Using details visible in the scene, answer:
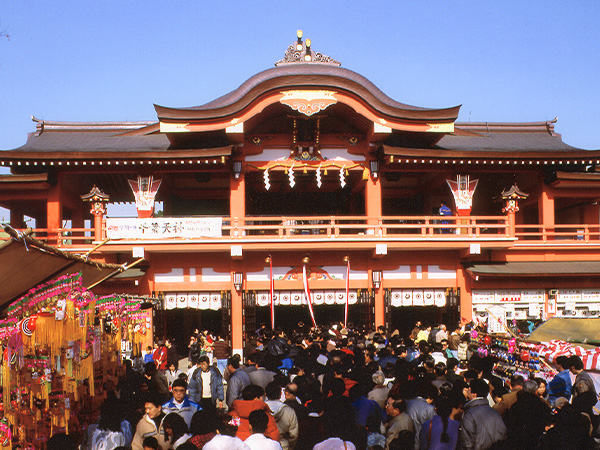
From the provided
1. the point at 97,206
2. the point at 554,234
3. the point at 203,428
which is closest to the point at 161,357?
the point at 97,206

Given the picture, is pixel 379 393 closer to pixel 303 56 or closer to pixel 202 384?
pixel 202 384

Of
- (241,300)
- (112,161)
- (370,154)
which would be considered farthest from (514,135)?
(112,161)

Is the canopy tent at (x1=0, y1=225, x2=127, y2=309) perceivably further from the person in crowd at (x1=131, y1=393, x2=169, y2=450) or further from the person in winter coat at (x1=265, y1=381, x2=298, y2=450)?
the person in winter coat at (x1=265, y1=381, x2=298, y2=450)

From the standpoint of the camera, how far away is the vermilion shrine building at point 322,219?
19266mm

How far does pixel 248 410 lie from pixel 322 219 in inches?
545

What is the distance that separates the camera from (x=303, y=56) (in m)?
23.2

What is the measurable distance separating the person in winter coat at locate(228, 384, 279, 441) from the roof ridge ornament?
716 inches

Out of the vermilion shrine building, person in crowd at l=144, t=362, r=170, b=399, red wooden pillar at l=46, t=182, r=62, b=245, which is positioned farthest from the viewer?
red wooden pillar at l=46, t=182, r=62, b=245

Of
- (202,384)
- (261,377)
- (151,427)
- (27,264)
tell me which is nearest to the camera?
(151,427)

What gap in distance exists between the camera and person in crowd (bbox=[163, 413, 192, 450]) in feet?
19.0

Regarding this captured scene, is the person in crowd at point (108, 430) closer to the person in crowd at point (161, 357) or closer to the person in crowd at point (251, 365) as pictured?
the person in crowd at point (251, 365)

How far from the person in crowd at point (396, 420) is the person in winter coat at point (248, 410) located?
1.33m

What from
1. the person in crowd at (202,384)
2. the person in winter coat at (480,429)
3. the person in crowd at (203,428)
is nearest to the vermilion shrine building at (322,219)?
the person in crowd at (202,384)

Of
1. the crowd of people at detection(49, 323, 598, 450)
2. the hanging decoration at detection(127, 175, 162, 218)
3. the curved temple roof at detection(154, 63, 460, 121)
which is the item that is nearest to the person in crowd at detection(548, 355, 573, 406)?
the crowd of people at detection(49, 323, 598, 450)
